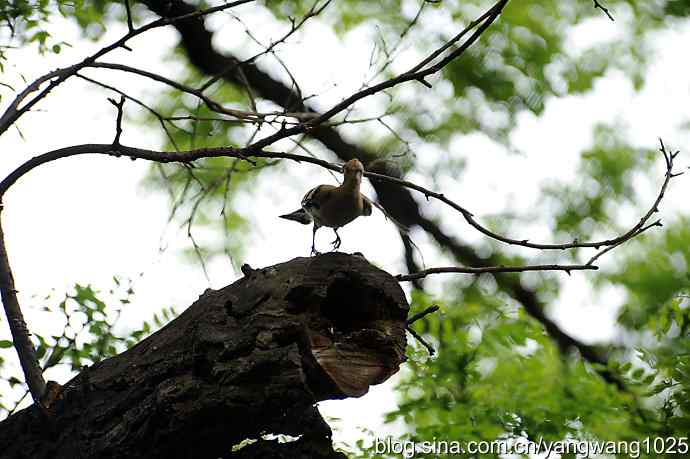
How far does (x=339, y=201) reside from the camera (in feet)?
12.8

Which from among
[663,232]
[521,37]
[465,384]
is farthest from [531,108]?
[465,384]

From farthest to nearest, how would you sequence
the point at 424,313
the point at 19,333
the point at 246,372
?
the point at 19,333, the point at 424,313, the point at 246,372

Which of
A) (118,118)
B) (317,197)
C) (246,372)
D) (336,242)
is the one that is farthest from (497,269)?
(118,118)

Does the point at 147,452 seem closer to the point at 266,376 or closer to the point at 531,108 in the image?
the point at 266,376

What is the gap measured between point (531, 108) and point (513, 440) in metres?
3.79

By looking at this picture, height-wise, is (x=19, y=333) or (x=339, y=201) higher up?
(x=339, y=201)

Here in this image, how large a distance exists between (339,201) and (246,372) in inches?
58.4

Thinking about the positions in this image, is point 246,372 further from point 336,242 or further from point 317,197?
point 336,242

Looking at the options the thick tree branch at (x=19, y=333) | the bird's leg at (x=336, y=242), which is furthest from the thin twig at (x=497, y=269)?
the thick tree branch at (x=19, y=333)

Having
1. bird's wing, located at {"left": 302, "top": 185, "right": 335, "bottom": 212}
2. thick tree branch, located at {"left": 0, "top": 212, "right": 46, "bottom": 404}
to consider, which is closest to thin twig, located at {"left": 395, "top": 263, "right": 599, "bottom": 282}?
bird's wing, located at {"left": 302, "top": 185, "right": 335, "bottom": 212}

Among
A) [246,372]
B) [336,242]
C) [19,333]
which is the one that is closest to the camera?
[246,372]

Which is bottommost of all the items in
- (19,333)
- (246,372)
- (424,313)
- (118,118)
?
(246,372)

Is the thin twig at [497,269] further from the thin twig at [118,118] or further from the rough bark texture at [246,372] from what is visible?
the thin twig at [118,118]

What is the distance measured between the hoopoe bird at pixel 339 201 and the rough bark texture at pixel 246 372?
0.98 meters
